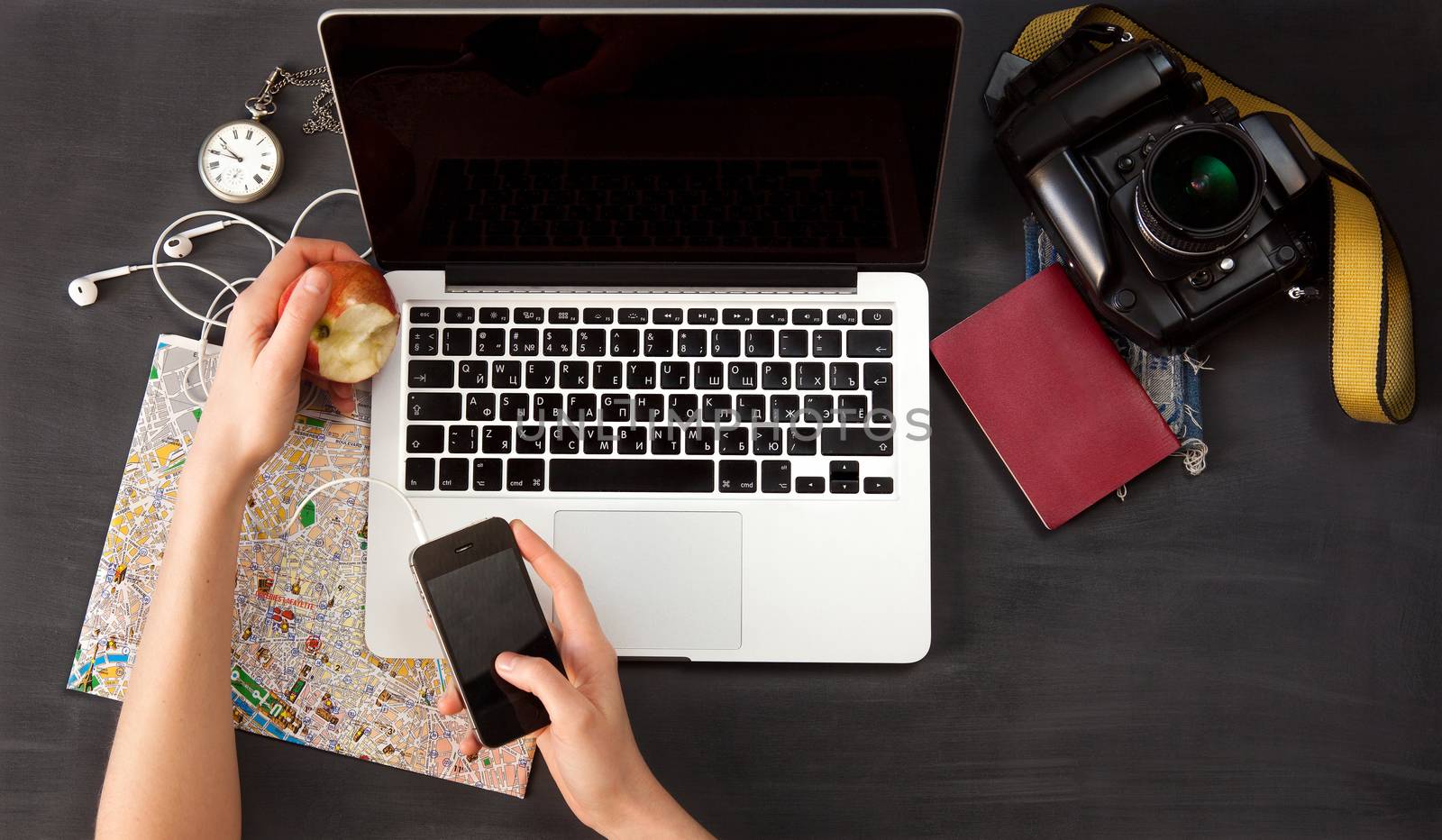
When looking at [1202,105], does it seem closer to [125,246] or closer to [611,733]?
[611,733]

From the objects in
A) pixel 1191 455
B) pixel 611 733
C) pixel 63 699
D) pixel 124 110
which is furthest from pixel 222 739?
pixel 1191 455

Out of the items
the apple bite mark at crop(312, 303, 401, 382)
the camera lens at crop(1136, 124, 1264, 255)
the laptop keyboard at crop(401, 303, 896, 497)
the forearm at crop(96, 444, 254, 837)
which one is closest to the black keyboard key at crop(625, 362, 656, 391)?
the laptop keyboard at crop(401, 303, 896, 497)

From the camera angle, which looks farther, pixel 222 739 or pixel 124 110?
pixel 124 110

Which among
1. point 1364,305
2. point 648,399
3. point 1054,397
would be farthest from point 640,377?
point 1364,305

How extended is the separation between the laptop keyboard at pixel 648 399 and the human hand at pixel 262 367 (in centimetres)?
10

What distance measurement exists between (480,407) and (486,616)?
200mm

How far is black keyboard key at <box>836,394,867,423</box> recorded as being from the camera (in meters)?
0.87

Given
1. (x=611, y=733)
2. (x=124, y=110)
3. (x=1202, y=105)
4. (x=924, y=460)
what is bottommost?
(x=611, y=733)

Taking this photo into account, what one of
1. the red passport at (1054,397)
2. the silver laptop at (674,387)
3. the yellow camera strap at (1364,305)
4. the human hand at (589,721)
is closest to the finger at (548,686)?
the human hand at (589,721)

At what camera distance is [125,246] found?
946 mm

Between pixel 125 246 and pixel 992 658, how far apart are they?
94cm

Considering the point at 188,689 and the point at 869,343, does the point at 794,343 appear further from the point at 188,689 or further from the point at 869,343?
the point at 188,689

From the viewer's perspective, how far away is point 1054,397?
0.90 m

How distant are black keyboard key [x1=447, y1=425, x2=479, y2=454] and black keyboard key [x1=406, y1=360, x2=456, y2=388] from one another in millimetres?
46
